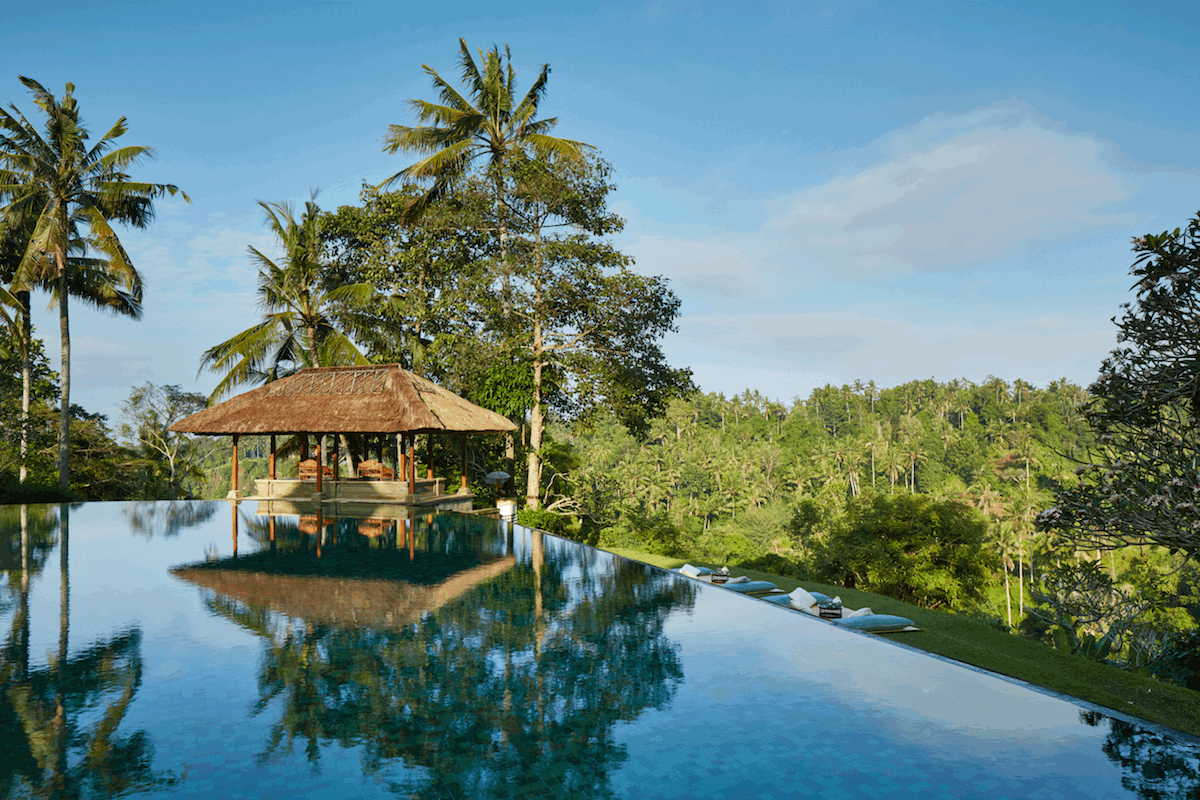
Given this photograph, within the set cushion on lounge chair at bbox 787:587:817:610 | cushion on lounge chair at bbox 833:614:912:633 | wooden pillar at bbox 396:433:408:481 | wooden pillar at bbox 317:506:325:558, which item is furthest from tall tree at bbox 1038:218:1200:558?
wooden pillar at bbox 396:433:408:481

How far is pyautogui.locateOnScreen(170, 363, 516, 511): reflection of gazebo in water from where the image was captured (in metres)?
15.0

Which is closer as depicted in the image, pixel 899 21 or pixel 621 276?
pixel 899 21

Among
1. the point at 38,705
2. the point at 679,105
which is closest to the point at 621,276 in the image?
the point at 679,105

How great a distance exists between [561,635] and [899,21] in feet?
45.5

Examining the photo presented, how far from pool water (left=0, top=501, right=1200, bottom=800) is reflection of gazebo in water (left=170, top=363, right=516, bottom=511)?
7271 mm

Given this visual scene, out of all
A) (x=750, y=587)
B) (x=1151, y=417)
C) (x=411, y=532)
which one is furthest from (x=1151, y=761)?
(x=411, y=532)

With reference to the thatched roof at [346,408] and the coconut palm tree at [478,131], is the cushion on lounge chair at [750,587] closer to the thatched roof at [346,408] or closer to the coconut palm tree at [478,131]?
the thatched roof at [346,408]

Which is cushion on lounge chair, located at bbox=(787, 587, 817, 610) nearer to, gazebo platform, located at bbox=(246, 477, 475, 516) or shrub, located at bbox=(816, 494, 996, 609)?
shrub, located at bbox=(816, 494, 996, 609)

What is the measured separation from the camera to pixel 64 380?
18.2 meters

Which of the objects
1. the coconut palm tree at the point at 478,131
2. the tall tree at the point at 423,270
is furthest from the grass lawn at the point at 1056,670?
the coconut palm tree at the point at 478,131

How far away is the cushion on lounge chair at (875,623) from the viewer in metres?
8.34

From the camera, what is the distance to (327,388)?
16.4 meters

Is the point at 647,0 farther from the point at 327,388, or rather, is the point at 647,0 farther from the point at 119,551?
the point at 119,551

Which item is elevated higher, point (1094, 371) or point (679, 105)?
point (679, 105)
